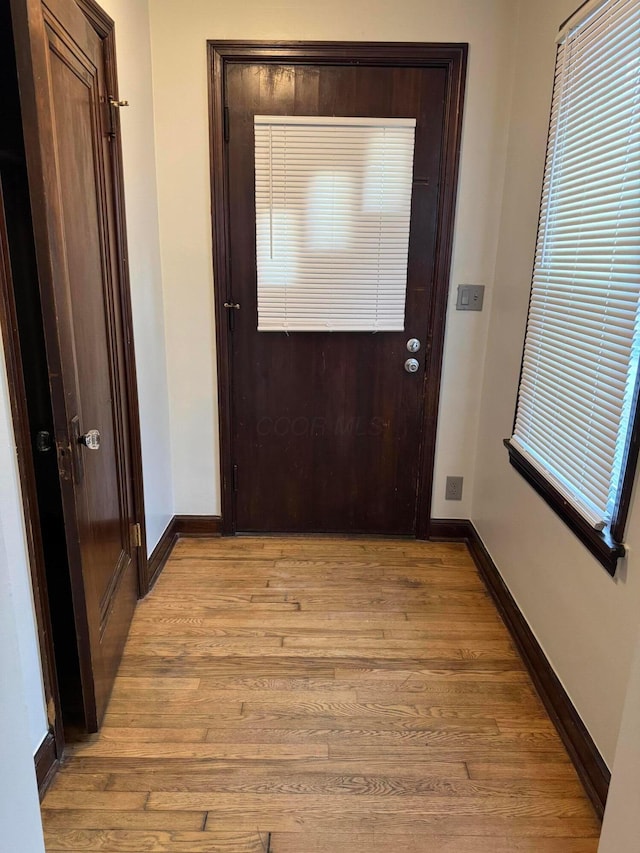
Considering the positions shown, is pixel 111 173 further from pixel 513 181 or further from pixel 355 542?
pixel 355 542

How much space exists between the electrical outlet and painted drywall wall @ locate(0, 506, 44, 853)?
2.27 metres

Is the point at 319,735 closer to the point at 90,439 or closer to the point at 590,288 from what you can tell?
the point at 90,439

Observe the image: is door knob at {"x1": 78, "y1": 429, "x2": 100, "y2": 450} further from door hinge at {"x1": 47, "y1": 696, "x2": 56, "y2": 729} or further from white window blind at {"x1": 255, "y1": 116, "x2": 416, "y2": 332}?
white window blind at {"x1": 255, "y1": 116, "x2": 416, "y2": 332}

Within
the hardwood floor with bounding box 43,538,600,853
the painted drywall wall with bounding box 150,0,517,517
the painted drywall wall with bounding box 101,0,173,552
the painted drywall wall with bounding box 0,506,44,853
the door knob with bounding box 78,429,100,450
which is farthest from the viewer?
the painted drywall wall with bounding box 150,0,517,517

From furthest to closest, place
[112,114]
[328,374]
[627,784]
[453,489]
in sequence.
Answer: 1. [453,489]
2. [328,374]
3. [112,114]
4. [627,784]

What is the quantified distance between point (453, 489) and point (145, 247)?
1.92 metres

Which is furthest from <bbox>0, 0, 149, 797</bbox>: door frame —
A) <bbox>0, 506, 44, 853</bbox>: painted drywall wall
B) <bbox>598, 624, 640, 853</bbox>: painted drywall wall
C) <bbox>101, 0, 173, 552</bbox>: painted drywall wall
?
<bbox>598, 624, 640, 853</bbox>: painted drywall wall

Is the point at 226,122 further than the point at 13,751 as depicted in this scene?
Yes

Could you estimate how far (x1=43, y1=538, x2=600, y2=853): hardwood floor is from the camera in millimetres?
1459

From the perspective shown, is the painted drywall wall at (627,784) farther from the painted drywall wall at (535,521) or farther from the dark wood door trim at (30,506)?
the dark wood door trim at (30,506)

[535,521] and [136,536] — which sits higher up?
[535,521]

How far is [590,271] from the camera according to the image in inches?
67.1

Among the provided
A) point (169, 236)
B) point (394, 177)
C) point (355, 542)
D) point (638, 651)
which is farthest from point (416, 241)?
point (638, 651)

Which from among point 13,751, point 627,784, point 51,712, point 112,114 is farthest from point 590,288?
point 51,712
